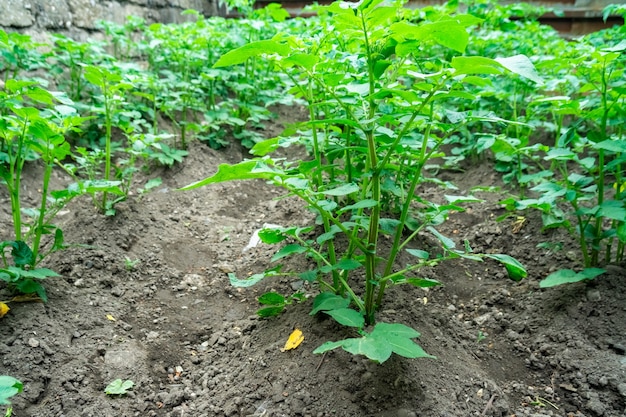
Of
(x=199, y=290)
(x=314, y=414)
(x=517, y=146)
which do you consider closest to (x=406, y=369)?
(x=314, y=414)

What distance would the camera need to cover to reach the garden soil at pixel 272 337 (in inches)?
51.9

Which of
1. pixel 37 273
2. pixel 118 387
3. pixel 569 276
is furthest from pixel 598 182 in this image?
pixel 37 273

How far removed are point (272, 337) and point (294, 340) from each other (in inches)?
4.2

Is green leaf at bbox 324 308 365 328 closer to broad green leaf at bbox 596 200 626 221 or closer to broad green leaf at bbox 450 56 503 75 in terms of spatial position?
broad green leaf at bbox 450 56 503 75

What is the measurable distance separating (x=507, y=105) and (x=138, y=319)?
2.56 metres

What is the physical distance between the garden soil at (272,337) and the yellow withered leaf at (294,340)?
0.02 m

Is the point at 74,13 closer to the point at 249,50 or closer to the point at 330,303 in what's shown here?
the point at 249,50

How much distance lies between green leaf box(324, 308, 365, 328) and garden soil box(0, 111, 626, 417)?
0.61ft

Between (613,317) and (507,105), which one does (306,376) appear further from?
(507,105)

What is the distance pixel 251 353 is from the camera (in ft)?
5.04

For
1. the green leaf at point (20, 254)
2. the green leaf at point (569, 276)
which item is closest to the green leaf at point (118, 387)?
the green leaf at point (20, 254)

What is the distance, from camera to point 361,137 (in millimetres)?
1638

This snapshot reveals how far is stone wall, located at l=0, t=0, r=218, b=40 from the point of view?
10.4ft

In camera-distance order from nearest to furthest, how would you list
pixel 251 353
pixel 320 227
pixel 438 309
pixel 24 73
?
1. pixel 251 353
2. pixel 438 309
3. pixel 320 227
4. pixel 24 73
